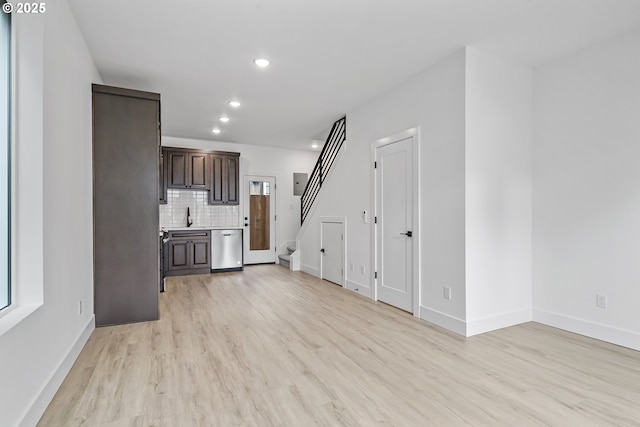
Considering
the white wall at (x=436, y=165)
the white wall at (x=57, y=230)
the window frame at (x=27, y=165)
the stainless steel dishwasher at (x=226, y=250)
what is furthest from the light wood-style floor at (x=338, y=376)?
the stainless steel dishwasher at (x=226, y=250)

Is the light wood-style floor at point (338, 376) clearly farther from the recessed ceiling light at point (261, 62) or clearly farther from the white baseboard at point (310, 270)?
the recessed ceiling light at point (261, 62)

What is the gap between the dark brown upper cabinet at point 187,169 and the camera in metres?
6.56

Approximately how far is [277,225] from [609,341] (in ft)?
20.4

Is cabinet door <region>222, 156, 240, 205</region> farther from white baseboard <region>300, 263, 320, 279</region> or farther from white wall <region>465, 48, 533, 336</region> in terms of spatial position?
white wall <region>465, 48, 533, 336</region>

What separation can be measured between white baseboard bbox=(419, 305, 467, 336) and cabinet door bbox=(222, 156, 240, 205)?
185 inches

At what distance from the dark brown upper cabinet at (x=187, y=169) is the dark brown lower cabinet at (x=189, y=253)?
994 mm

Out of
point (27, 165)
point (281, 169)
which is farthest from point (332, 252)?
point (27, 165)

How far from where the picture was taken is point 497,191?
137 inches

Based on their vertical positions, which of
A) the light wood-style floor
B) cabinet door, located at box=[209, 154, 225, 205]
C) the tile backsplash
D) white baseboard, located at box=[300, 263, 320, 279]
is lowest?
the light wood-style floor

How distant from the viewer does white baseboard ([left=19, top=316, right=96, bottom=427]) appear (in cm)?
180

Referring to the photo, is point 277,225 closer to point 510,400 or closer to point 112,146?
point 112,146

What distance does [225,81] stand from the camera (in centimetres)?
410

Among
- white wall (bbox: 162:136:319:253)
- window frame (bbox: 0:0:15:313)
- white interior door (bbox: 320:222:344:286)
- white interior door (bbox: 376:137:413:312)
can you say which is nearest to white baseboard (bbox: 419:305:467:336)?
white interior door (bbox: 376:137:413:312)

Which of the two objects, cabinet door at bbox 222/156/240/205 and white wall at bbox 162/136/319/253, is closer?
cabinet door at bbox 222/156/240/205
